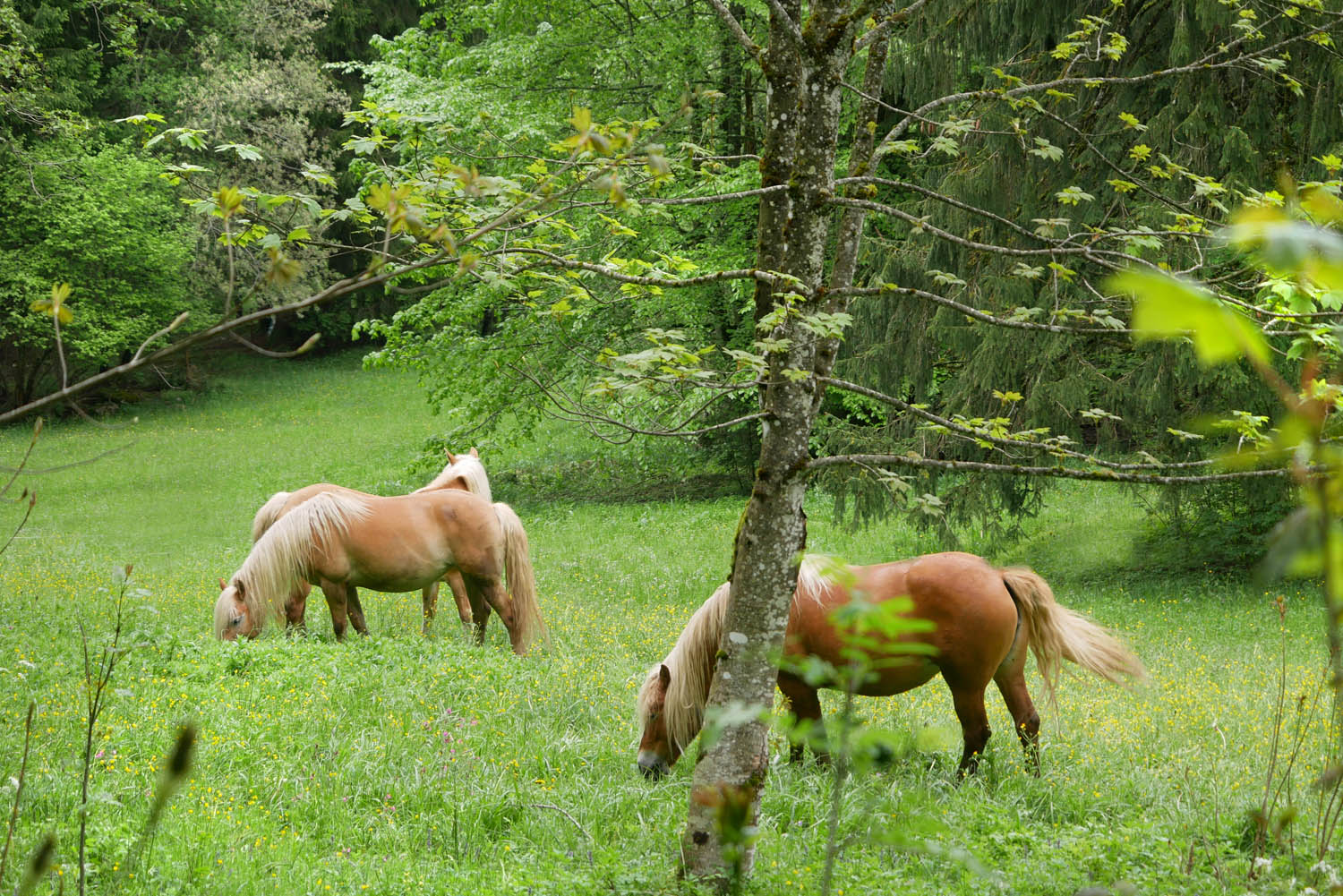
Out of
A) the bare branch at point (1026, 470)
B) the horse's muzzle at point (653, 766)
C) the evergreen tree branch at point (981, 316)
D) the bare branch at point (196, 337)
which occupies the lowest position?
the horse's muzzle at point (653, 766)

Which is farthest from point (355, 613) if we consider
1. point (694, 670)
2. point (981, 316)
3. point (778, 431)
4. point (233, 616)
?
point (981, 316)

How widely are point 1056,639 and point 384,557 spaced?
561cm

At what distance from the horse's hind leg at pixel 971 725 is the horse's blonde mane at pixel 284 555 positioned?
5446 mm

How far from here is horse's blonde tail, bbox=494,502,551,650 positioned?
29.7 ft

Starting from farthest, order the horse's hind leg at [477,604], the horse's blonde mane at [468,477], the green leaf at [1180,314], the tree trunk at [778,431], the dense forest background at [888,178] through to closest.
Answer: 1. the horse's blonde mane at [468,477]
2. the horse's hind leg at [477,604]
3. the dense forest background at [888,178]
4. the tree trunk at [778,431]
5. the green leaf at [1180,314]

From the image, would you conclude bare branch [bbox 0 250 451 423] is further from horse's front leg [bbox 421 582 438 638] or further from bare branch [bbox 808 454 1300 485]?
horse's front leg [bbox 421 582 438 638]

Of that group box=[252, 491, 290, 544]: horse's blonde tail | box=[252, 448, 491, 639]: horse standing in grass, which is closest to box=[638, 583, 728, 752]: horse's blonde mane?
box=[252, 448, 491, 639]: horse standing in grass

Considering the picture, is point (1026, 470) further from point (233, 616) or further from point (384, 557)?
point (233, 616)

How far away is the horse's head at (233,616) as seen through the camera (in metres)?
8.36

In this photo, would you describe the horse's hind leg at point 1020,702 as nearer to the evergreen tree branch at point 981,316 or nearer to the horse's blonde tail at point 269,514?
the evergreen tree branch at point 981,316

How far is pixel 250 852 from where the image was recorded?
14.4ft

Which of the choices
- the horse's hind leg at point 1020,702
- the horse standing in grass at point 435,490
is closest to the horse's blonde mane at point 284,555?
the horse standing in grass at point 435,490

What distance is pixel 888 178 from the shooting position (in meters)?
6.87

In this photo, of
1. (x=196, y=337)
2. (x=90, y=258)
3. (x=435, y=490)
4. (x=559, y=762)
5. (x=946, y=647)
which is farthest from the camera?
(x=90, y=258)
